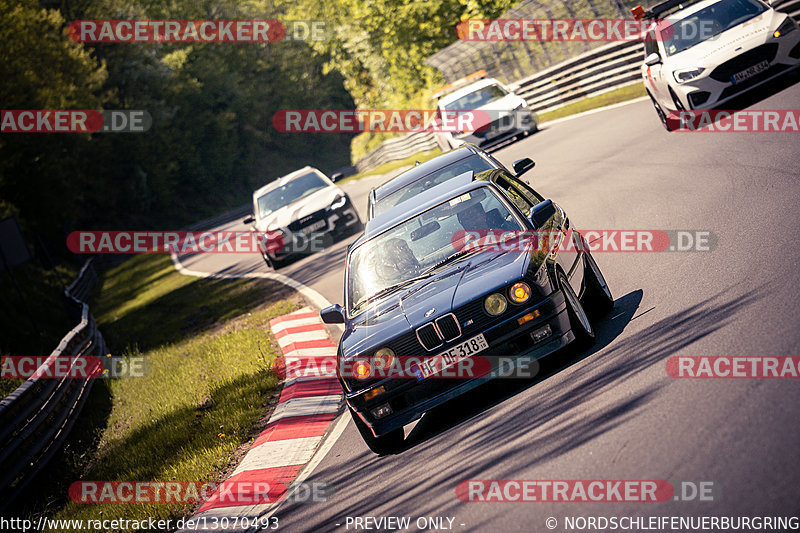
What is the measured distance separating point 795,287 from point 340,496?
3541 millimetres

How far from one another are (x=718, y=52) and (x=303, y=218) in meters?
8.97

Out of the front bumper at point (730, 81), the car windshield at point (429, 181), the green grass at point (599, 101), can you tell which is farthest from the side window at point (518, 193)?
the green grass at point (599, 101)

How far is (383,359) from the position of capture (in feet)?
20.1

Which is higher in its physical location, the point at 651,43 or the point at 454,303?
the point at 651,43

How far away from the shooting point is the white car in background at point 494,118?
22.5 meters

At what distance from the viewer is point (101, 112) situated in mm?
49156

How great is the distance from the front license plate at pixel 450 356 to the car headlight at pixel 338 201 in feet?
39.3
